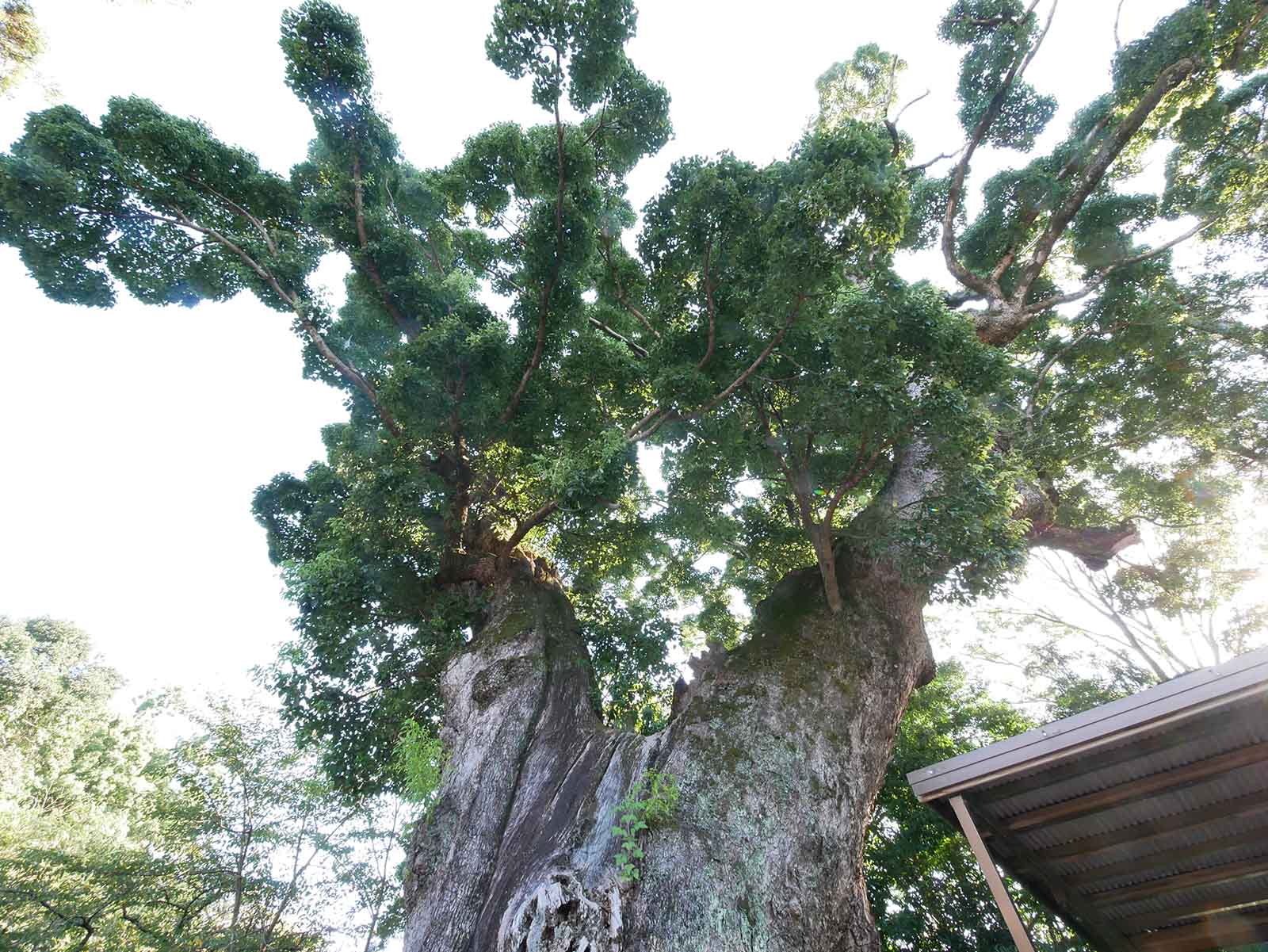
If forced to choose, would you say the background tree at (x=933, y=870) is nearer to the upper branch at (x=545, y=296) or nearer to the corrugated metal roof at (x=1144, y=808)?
the corrugated metal roof at (x=1144, y=808)

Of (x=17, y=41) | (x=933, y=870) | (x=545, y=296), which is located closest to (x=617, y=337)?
(x=545, y=296)

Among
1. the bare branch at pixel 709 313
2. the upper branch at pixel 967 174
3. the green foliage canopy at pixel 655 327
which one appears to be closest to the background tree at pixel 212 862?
the green foliage canopy at pixel 655 327

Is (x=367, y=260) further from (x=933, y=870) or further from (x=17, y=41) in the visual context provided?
(x=933, y=870)

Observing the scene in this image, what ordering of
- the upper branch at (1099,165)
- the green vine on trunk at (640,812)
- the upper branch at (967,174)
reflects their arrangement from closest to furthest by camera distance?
the green vine on trunk at (640,812), the upper branch at (1099,165), the upper branch at (967,174)

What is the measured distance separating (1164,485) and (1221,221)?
364cm

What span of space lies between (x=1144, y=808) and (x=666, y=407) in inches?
192

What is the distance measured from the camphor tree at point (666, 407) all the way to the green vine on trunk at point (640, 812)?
0.22 ft

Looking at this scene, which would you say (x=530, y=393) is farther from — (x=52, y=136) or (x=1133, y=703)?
(x=1133, y=703)

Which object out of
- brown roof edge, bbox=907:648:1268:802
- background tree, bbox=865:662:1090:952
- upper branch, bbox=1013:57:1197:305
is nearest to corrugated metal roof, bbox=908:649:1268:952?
brown roof edge, bbox=907:648:1268:802

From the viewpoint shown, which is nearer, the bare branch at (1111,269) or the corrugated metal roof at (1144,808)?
the corrugated metal roof at (1144,808)

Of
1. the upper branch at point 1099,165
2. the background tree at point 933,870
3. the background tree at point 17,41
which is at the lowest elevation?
the background tree at point 933,870

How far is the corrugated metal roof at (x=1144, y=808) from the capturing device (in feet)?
10.8

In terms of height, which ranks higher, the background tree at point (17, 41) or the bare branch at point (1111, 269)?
the background tree at point (17, 41)

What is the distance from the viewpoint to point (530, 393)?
6.66 m
